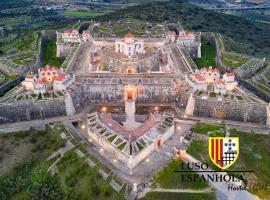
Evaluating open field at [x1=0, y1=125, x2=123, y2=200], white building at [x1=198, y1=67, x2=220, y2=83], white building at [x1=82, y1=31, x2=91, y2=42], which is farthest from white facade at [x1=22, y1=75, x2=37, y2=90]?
white building at [x1=198, y1=67, x2=220, y2=83]

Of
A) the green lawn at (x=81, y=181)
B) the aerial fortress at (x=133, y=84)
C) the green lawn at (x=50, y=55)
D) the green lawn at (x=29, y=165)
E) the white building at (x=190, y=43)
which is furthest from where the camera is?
the white building at (x=190, y=43)

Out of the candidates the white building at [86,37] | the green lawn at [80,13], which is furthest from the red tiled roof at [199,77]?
the green lawn at [80,13]

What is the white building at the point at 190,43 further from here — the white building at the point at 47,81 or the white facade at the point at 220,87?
the white building at the point at 47,81

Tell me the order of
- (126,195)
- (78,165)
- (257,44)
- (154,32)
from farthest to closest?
(257,44)
(154,32)
(78,165)
(126,195)

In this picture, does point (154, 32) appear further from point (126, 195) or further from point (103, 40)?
point (126, 195)

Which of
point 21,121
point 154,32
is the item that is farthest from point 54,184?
point 154,32

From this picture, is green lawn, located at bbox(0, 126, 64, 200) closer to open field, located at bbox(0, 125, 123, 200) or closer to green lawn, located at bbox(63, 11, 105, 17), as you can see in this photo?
open field, located at bbox(0, 125, 123, 200)
